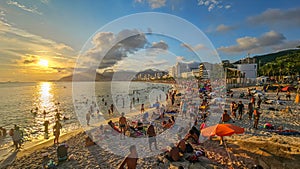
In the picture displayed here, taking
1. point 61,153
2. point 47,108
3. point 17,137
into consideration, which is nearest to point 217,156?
point 61,153

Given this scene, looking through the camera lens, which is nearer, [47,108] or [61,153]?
[61,153]

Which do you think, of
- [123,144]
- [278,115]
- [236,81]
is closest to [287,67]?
[236,81]

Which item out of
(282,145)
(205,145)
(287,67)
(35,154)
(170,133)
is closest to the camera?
(282,145)

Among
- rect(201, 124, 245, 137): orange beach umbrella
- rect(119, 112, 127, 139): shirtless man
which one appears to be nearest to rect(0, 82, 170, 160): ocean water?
rect(119, 112, 127, 139): shirtless man

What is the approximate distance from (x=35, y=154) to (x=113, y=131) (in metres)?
3.84

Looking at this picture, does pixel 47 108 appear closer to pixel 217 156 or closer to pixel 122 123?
pixel 122 123

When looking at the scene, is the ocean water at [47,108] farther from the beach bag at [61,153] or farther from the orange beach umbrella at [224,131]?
the orange beach umbrella at [224,131]

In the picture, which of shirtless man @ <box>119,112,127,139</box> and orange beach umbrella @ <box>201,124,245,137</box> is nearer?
orange beach umbrella @ <box>201,124,245,137</box>

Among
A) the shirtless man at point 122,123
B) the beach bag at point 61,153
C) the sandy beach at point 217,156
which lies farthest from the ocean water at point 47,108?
the shirtless man at point 122,123

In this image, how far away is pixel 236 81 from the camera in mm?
39438

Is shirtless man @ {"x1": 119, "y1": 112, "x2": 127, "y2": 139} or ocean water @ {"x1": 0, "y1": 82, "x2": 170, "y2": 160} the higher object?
shirtless man @ {"x1": 119, "y1": 112, "x2": 127, "y2": 139}

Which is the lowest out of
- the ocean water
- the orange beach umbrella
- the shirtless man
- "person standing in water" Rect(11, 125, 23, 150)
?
the ocean water

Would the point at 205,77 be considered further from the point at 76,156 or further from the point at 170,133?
the point at 76,156

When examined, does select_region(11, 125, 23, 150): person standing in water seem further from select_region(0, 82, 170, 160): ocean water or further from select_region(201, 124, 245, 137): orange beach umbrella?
select_region(201, 124, 245, 137): orange beach umbrella
